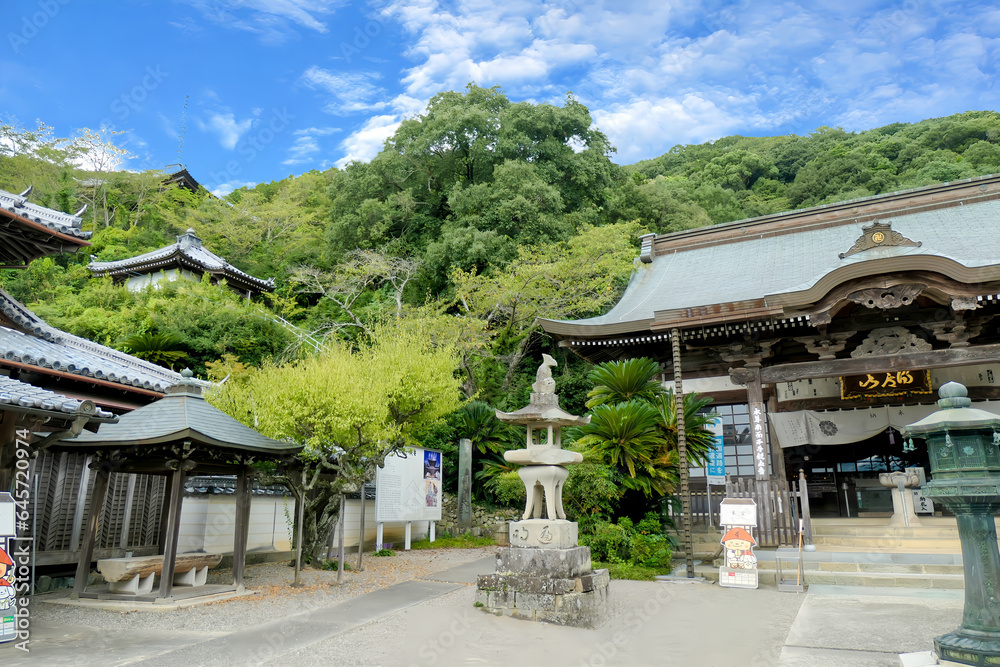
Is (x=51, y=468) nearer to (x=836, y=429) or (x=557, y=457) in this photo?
(x=557, y=457)

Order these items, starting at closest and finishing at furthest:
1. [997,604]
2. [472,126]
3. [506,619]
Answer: [997,604], [506,619], [472,126]

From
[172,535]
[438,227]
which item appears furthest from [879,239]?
[438,227]

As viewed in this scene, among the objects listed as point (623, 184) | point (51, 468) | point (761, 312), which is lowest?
point (51, 468)

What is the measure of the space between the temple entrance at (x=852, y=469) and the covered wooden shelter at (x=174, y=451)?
42.5 feet

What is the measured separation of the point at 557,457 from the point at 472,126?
71.0 feet

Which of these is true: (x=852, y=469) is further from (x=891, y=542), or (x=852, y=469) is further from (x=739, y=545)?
(x=739, y=545)

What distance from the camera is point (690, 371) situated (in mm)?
13969

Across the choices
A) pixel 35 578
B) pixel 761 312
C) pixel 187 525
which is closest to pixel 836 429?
pixel 761 312

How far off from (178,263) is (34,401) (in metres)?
24.6

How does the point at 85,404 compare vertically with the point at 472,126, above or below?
below

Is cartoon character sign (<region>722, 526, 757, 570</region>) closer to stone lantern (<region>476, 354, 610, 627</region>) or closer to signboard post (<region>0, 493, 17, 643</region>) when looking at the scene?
stone lantern (<region>476, 354, 610, 627</region>)

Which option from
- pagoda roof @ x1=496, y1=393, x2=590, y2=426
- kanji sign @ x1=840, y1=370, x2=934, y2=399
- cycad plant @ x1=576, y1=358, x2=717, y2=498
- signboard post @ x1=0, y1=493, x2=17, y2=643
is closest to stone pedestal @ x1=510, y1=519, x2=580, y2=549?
pagoda roof @ x1=496, y1=393, x2=590, y2=426

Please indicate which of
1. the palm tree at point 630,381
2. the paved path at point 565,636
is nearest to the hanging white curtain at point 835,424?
the palm tree at point 630,381

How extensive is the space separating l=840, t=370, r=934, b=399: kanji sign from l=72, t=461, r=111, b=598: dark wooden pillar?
14.3 metres
